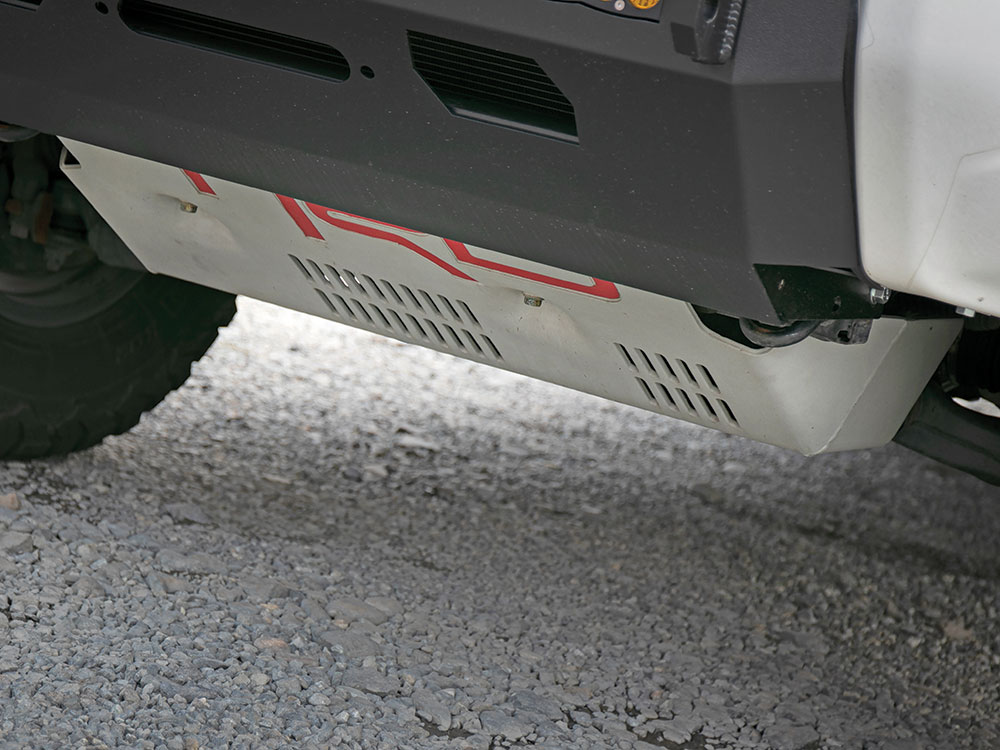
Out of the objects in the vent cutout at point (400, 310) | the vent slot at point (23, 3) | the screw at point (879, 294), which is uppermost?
the vent slot at point (23, 3)

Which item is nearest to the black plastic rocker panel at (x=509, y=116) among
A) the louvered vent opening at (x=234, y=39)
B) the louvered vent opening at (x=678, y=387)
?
the louvered vent opening at (x=234, y=39)

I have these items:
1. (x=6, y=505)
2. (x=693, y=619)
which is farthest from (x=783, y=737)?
(x=6, y=505)

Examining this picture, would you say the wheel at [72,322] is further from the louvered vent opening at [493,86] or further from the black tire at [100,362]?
the louvered vent opening at [493,86]

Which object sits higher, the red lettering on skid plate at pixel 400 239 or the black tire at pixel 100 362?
the red lettering on skid plate at pixel 400 239

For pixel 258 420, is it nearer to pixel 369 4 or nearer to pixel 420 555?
pixel 420 555

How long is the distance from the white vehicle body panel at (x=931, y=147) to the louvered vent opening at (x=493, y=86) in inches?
12.7

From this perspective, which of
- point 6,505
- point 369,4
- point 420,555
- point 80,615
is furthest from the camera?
point 420,555

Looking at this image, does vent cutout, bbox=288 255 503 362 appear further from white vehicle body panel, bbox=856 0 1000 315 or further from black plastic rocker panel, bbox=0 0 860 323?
white vehicle body panel, bbox=856 0 1000 315

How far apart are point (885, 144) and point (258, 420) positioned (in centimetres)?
203

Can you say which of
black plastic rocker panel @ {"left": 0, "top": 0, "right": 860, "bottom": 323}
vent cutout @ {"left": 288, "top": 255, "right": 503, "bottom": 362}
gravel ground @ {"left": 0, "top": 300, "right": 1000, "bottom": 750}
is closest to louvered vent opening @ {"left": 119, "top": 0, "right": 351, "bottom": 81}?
black plastic rocker panel @ {"left": 0, "top": 0, "right": 860, "bottom": 323}

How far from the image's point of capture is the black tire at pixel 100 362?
230 centimetres

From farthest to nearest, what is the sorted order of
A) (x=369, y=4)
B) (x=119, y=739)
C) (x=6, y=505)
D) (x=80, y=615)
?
(x=6, y=505) → (x=80, y=615) → (x=119, y=739) → (x=369, y=4)

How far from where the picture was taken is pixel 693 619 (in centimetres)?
221

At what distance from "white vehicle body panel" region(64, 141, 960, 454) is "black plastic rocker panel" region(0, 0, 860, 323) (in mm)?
189
